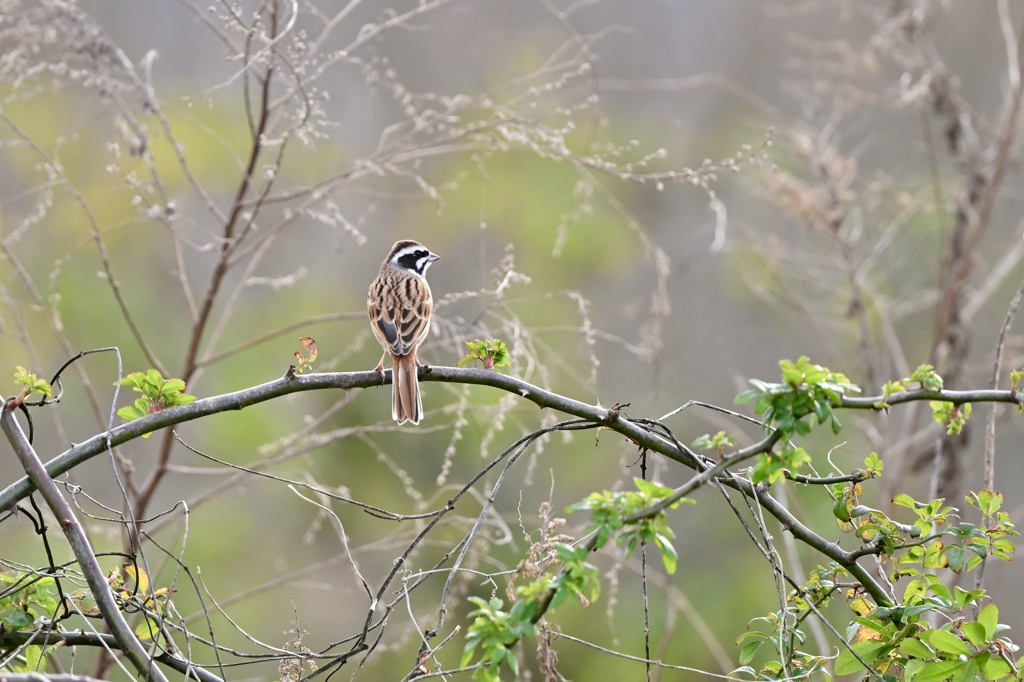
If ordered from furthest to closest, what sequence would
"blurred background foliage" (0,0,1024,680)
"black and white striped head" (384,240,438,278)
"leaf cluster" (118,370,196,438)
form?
"blurred background foliage" (0,0,1024,680)
"black and white striped head" (384,240,438,278)
"leaf cluster" (118,370,196,438)

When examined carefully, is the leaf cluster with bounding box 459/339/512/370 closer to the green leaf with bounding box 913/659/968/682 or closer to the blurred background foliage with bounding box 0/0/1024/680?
the green leaf with bounding box 913/659/968/682

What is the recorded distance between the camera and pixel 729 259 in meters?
9.74

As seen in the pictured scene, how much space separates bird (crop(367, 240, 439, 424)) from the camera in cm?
300

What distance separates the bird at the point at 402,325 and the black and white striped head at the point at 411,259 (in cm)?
22

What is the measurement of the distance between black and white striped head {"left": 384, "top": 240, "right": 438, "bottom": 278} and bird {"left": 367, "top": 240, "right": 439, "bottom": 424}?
0.22m

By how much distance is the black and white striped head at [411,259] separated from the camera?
4.31 meters

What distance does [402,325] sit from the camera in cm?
338

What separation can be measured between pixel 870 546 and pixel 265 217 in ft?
30.4

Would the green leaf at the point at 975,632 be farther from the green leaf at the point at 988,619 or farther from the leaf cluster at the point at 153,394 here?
the leaf cluster at the point at 153,394

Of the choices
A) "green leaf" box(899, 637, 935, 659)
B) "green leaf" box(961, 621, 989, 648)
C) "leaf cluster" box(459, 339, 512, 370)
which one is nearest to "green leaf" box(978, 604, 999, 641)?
"green leaf" box(961, 621, 989, 648)

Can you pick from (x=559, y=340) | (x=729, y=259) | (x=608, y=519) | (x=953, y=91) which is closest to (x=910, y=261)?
(x=729, y=259)

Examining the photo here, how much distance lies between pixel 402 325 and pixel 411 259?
3.68 ft

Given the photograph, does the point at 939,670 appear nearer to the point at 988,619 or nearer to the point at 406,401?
the point at 988,619

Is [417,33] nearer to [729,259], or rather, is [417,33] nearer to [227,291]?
[227,291]
